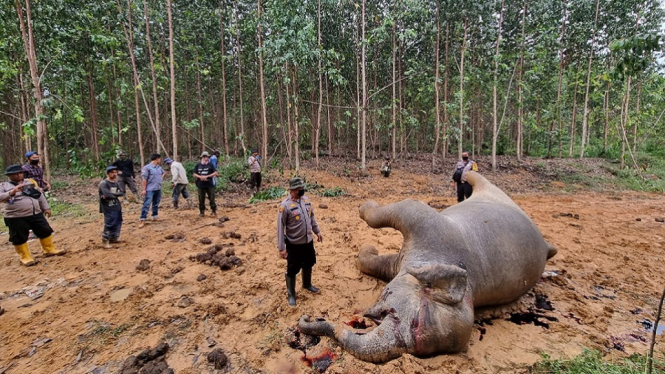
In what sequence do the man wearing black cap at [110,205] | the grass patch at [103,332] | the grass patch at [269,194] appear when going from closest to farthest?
the grass patch at [103,332] → the man wearing black cap at [110,205] → the grass patch at [269,194]

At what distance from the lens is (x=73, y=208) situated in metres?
10.0

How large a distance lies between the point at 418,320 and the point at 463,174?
18.4 ft

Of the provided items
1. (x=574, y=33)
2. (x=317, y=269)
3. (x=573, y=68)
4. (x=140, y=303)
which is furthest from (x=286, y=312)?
(x=573, y=68)

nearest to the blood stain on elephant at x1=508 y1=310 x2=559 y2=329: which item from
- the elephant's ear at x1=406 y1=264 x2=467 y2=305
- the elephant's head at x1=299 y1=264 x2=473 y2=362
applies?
the elephant's head at x1=299 y1=264 x2=473 y2=362

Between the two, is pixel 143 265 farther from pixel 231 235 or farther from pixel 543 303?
pixel 543 303

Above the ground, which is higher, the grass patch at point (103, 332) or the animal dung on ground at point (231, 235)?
the animal dung on ground at point (231, 235)

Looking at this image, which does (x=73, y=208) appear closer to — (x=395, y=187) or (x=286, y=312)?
(x=286, y=312)

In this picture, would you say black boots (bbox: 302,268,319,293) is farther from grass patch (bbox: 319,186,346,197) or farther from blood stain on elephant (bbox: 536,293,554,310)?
grass patch (bbox: 319,186,346,197)

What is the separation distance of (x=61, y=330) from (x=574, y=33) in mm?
24577

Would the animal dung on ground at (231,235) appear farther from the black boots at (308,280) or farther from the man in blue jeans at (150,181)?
the black boots at (308,280)

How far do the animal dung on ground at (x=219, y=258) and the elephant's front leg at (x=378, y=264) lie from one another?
2.24 m

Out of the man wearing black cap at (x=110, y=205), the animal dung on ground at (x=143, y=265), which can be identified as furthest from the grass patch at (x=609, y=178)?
the man wearing black cap at (x=110, y=205)

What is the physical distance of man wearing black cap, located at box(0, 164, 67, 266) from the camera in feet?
17.7

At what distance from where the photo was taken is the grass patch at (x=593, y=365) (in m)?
2.88
